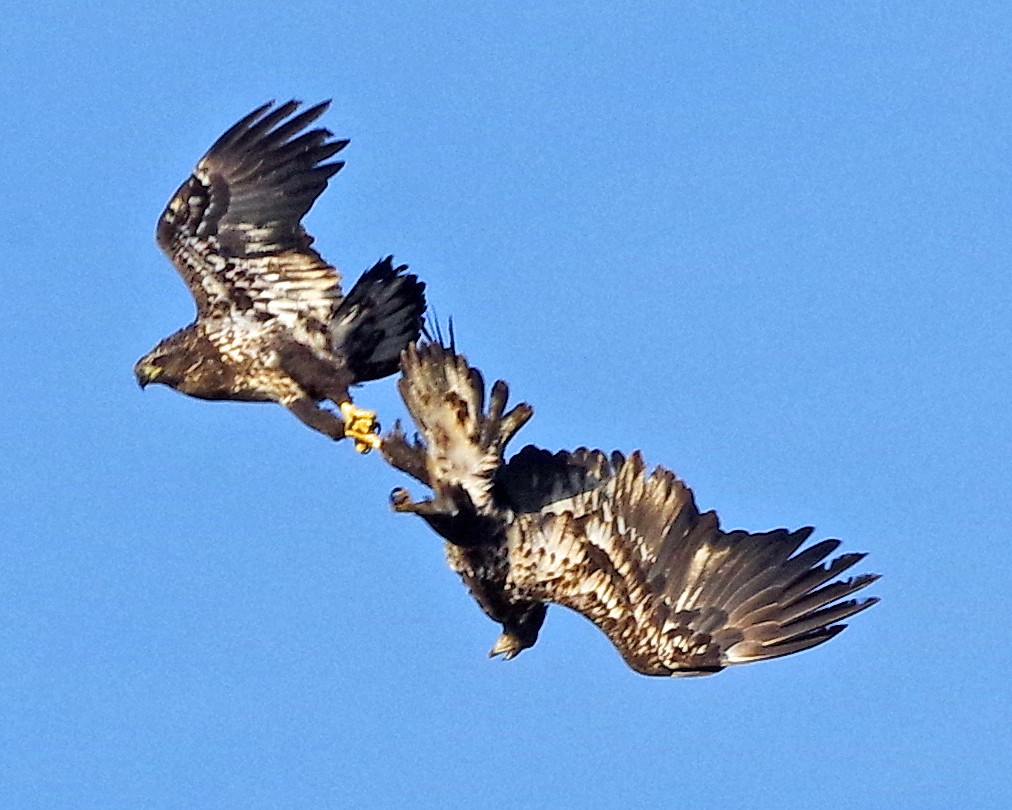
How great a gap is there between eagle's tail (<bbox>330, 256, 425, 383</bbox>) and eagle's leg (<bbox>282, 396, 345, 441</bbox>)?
13.3 inches

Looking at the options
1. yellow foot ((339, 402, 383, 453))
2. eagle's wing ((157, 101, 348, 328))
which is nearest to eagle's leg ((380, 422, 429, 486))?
yellow foot ((339, 402, 383, 453))

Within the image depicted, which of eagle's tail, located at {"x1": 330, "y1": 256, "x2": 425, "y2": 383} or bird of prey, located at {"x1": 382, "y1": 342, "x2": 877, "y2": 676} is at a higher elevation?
eagle's tail, located at {"x1": 330, "y1": 256, "x2": 425, "y2": 383}

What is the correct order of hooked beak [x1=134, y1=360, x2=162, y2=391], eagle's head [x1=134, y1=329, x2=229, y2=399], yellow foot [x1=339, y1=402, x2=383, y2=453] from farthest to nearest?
hooked beak [x1=134, y1=360, x2=162, y2=391]
eagle's head [x1=134, y1=329, x2=229, y2=399]
yellow foot [x1=339, y1=402, x2=383, y2=453]

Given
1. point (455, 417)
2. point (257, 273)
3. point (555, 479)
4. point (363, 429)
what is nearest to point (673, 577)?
point (555, 479)

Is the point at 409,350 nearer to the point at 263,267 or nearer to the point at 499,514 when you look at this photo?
the point at 499,514

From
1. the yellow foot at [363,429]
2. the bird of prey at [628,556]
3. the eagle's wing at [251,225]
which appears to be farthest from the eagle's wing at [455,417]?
the eagle's wing at [251,225]

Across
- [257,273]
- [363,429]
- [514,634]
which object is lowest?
[514,634]

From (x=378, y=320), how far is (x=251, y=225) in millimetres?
1254

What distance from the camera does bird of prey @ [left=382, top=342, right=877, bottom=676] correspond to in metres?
17.0

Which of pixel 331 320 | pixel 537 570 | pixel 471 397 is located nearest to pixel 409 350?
pixel 471 397

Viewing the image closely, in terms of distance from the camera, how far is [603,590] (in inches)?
674

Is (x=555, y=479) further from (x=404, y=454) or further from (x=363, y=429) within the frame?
(x=363, y=429)

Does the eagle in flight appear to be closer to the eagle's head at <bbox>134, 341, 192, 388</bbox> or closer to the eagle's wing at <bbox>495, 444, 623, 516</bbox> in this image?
the eagle's head at <bbox>134, 341, 192, 388</bbox>

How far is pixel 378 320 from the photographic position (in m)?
19.0
